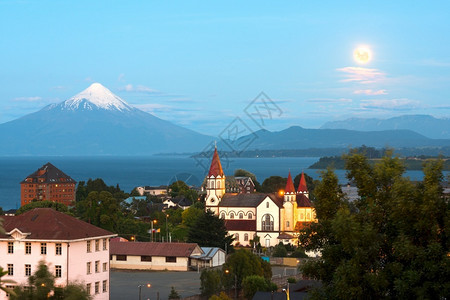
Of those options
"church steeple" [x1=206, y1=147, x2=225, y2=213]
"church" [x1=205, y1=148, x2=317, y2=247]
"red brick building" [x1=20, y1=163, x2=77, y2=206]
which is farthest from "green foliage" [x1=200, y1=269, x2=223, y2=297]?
"red brick building" [x1=20, y1=163, x2=77, y2=206]

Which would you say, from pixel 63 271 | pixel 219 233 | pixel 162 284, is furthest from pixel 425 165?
pixel 219 233

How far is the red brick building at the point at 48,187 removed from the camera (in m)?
142

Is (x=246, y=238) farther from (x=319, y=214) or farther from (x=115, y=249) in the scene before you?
(x=319, y=214)

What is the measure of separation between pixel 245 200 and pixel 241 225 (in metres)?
3.43

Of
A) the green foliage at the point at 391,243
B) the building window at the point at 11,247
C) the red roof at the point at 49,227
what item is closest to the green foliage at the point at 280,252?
the red roof at the point at 49,227

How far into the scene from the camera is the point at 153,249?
189 feet

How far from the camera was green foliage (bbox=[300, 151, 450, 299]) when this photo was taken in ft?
53.0

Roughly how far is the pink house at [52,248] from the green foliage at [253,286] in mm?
8978

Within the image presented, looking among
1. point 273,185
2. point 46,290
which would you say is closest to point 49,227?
point 46,290

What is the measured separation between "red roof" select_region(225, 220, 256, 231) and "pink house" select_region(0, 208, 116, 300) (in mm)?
45905

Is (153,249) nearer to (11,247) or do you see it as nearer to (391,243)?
(11,247)

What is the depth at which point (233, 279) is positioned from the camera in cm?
4353

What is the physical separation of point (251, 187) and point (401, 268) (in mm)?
103864

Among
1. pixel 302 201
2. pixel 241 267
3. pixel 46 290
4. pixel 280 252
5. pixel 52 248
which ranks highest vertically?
pixel 302 201
